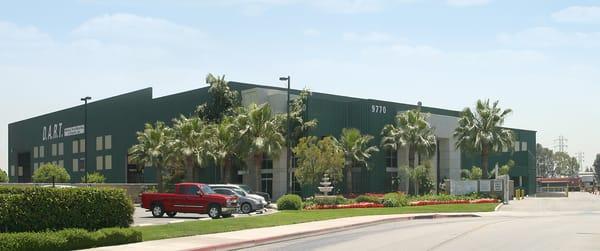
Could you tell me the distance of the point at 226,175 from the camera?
5616 cm

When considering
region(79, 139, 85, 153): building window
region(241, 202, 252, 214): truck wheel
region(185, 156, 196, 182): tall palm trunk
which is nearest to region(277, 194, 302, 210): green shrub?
region(241, 202, 252, 214): truck wheel

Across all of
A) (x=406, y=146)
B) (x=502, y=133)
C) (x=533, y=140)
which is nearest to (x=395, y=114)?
(x=406, y=146)

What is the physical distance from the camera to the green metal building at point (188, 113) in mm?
59875

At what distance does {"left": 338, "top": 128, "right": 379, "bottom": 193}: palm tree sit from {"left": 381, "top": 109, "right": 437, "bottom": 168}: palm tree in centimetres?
306

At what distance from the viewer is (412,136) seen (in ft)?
191

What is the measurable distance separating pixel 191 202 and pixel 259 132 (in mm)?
19695

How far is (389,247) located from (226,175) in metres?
38.5

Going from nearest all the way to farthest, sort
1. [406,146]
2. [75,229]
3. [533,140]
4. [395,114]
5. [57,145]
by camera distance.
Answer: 1. [75,229]
2. [406,146]
3. [395,114]
4. [57,145]
5. [533,140]

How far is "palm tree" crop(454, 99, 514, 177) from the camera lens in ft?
194

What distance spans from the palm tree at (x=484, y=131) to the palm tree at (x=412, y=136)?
3.23 metres

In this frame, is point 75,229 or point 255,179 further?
point 255,179

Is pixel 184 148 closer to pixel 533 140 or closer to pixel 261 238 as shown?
pixel 261 238

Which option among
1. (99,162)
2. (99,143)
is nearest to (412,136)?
(99,162)

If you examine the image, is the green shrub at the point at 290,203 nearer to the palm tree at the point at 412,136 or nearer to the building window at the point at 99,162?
the palm tree at the point at 412,136
